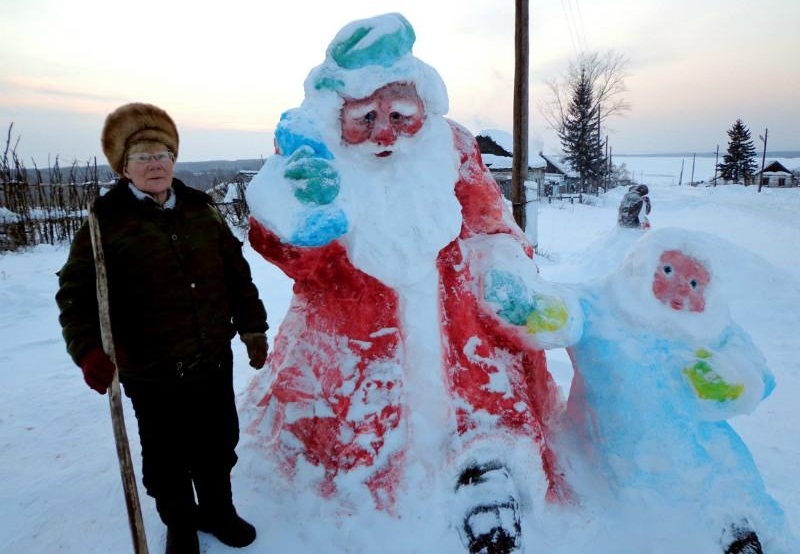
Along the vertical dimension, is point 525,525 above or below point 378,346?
below

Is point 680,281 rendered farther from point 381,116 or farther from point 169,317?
point 169,317

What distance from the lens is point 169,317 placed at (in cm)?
147

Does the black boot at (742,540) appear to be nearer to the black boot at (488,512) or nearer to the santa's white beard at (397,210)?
the black boot at (488,512)

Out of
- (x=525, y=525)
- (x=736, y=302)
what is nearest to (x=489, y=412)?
(x=525, y=525)

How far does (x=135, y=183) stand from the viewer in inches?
57.1

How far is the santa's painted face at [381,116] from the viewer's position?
1.63 metres

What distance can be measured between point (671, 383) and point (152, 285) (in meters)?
1.68

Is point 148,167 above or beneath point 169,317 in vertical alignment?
above

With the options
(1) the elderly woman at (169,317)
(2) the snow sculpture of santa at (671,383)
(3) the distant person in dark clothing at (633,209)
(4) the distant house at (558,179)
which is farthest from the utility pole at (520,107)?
(4) the distant house at (558,179)

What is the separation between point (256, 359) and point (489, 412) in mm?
808

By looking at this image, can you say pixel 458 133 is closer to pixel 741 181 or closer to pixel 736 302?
pixel 736 302

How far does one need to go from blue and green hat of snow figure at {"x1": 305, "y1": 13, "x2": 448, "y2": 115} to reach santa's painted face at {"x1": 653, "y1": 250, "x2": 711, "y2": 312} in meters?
1.04

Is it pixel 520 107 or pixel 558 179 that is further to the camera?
pixel 558 179

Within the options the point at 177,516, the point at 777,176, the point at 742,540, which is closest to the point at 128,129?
the point at 177,516
